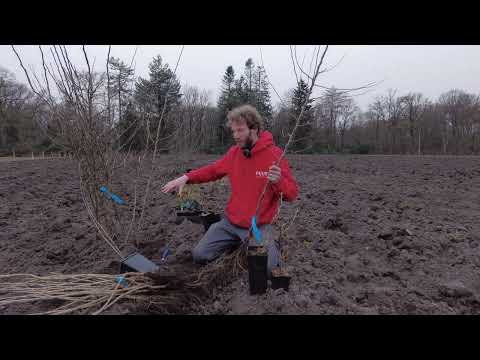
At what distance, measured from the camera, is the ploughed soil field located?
212 centimetres

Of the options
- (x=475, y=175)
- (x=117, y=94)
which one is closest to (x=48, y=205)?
(x=117, y=94)

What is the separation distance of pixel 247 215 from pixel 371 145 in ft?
114

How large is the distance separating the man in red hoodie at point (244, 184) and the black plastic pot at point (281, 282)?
38 centimetres

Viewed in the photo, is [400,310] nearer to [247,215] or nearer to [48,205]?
[247,215]

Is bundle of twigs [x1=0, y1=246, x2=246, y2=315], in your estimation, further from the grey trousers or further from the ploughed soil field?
the grey trousers

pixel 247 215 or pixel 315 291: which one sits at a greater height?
pixel 247 215

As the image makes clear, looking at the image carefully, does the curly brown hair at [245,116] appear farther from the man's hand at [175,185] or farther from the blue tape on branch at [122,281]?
the blue tape on branch at [122,281]

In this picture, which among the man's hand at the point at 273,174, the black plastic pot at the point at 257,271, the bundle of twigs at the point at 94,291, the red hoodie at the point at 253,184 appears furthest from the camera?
the red hoodie at the point at 253,184

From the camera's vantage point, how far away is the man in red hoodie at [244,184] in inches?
102

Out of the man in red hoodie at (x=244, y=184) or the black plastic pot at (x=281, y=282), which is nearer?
the black plastic pot at (x=281, y=282)

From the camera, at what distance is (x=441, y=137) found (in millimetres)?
34594

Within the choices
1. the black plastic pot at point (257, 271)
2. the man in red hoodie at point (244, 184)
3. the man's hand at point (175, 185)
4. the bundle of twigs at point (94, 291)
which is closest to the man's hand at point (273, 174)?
the man in red hoodie at point (244, 184)

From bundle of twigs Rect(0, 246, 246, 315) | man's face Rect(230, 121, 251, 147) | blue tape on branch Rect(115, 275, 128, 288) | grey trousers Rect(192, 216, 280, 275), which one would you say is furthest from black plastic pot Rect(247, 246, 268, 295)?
man's face Rect(230, 121, 251, 147)

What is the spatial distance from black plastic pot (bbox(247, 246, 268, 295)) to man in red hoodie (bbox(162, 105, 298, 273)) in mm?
421
